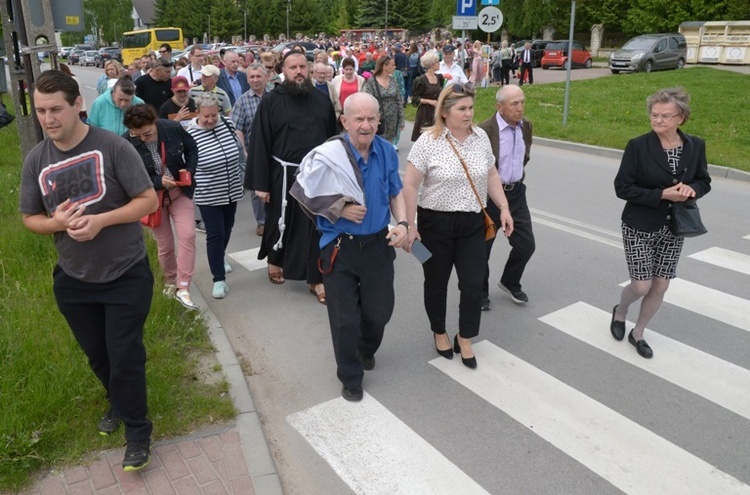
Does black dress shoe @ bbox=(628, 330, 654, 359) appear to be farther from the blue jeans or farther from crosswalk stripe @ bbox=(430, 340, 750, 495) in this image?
the blue jeans

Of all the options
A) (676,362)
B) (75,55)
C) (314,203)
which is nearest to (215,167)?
(314,203)

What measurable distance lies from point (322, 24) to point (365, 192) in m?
89.5

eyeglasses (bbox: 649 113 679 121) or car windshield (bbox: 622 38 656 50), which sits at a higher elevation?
car windshield (bbox: 622 38 656 50)

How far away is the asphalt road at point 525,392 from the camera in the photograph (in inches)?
140

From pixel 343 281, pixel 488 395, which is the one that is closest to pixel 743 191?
pixel 488 395

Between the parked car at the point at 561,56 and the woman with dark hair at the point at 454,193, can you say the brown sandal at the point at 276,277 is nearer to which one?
the woman with dark hair at the point at 454,193

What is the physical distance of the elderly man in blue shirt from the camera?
3908 millimetres

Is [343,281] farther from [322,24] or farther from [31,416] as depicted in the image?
[322,24]

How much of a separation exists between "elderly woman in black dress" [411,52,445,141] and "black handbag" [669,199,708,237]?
387cm

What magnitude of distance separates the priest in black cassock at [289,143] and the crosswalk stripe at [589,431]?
1708mm

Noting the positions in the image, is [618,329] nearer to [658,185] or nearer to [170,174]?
[658,185]

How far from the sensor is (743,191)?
9945 mm

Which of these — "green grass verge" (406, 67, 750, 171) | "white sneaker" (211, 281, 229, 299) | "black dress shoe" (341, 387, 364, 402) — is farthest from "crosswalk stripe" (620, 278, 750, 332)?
"green grass verge" (406, 67, 750, 171)

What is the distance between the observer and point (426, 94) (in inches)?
361
